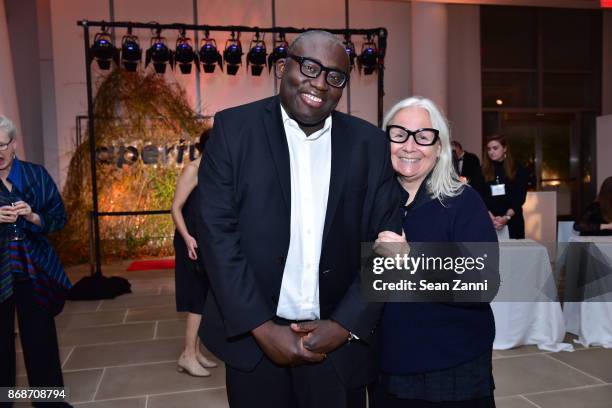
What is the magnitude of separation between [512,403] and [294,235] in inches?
87.0

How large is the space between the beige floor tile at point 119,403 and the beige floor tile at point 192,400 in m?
0.05

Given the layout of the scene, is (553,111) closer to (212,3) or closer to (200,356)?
(212,3)

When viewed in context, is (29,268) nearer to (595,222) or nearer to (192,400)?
(192,400)

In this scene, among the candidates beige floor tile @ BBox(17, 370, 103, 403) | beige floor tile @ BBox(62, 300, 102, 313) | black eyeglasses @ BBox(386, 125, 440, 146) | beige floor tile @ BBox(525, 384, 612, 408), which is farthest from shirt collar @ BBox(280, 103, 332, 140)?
beige floor tile @ BBox(62, 300, 102, 313)

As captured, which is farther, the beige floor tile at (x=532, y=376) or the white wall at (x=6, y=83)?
the white wall at (x=6, y=83)

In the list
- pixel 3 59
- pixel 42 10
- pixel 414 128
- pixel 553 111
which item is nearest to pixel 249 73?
pixel 42 10

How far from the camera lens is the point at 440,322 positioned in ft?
5.20

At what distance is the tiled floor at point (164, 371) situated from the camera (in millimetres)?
3033

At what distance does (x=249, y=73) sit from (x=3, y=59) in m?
4.31

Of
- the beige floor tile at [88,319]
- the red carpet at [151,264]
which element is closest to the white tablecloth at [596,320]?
the beige floor tile at [88,319]

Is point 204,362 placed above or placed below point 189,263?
below

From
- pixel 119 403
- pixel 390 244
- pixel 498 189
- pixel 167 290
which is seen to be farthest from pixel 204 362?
pixel 498 189

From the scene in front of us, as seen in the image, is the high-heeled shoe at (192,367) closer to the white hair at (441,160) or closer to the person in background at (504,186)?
the white hair at (441,160)

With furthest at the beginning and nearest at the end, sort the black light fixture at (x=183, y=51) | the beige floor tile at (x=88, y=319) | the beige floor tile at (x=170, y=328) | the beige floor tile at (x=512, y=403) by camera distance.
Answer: the black light fixture at (x=183, y=51), the beige floor tile at (x=88, y=319), the beige floor tile at (x=170, y=328), the beige floor tile at (x=512, y=403)
